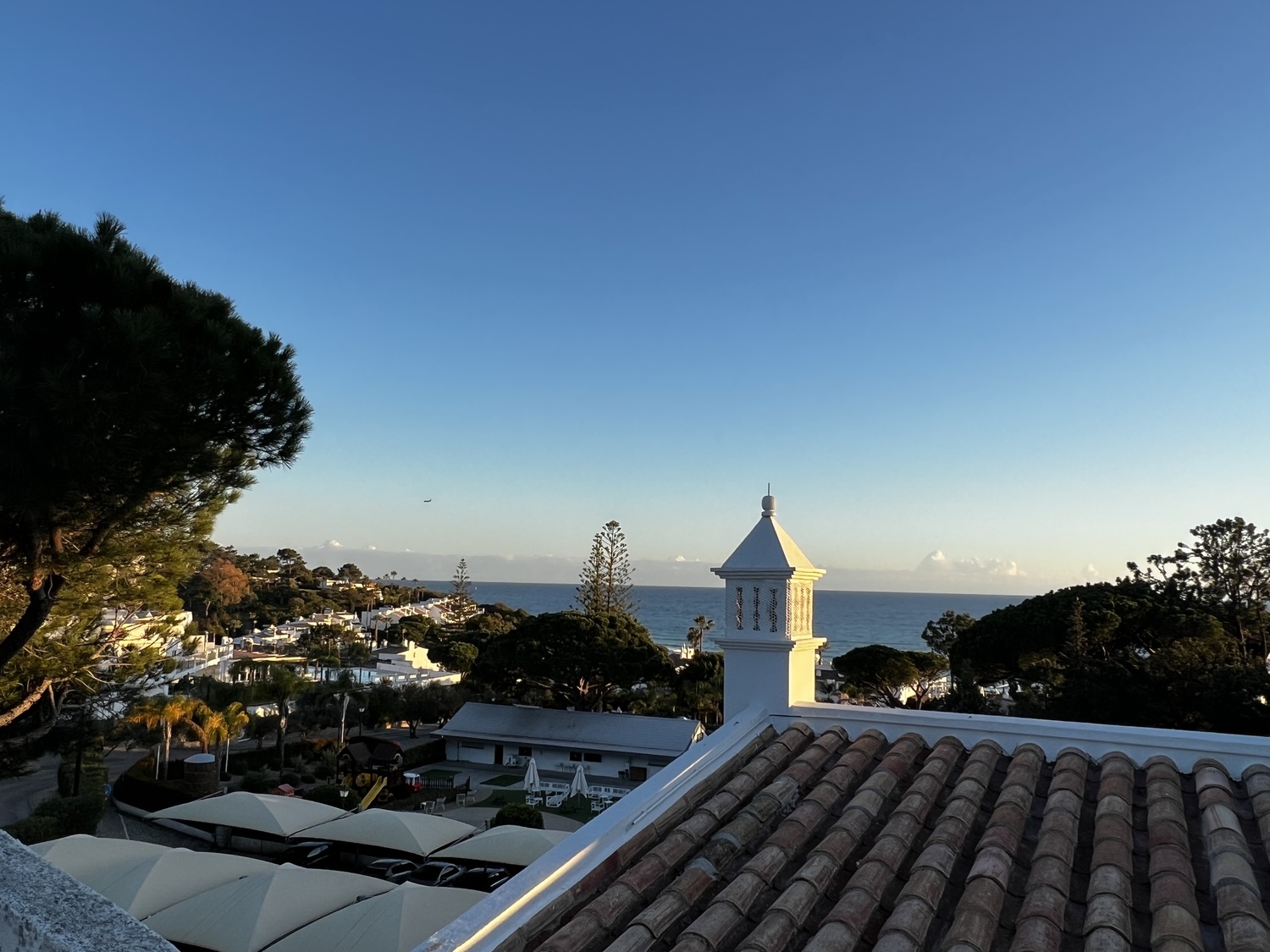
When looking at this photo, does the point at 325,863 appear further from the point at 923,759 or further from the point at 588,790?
the point at 923,759

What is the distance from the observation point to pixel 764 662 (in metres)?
5.26

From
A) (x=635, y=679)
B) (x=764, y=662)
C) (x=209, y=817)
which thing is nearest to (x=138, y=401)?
(x=764, y=662)

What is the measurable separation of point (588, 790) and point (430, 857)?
33.0 ft

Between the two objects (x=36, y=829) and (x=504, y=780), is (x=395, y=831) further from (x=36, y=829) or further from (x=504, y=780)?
(x=504, y=780)

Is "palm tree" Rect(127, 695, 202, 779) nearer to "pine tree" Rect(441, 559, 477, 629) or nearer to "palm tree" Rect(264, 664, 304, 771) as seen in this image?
"palm tree" Rect(264, 664, 304, 771)

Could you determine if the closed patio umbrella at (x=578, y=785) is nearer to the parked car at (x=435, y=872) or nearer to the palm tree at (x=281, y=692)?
the parked car at (x=435, y=872)

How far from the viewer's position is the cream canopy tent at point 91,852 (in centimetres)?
1122

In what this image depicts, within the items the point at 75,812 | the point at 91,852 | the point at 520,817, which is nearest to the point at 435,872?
the point at 520,817

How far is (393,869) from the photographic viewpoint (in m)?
15.0

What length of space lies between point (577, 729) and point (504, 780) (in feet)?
10.6

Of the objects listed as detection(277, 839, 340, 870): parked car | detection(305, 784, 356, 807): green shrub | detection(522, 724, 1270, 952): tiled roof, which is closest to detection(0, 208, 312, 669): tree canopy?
detection(522, 724, 1270, 952): tiled roof

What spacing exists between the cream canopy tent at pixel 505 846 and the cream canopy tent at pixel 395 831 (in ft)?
1.72

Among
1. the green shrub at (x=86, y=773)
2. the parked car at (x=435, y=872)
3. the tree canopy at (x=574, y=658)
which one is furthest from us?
the tree canopy at (x=574, y=658)

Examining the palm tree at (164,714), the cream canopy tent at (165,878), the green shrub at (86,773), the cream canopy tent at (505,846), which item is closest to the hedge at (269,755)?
the palm tree at (164,714)
